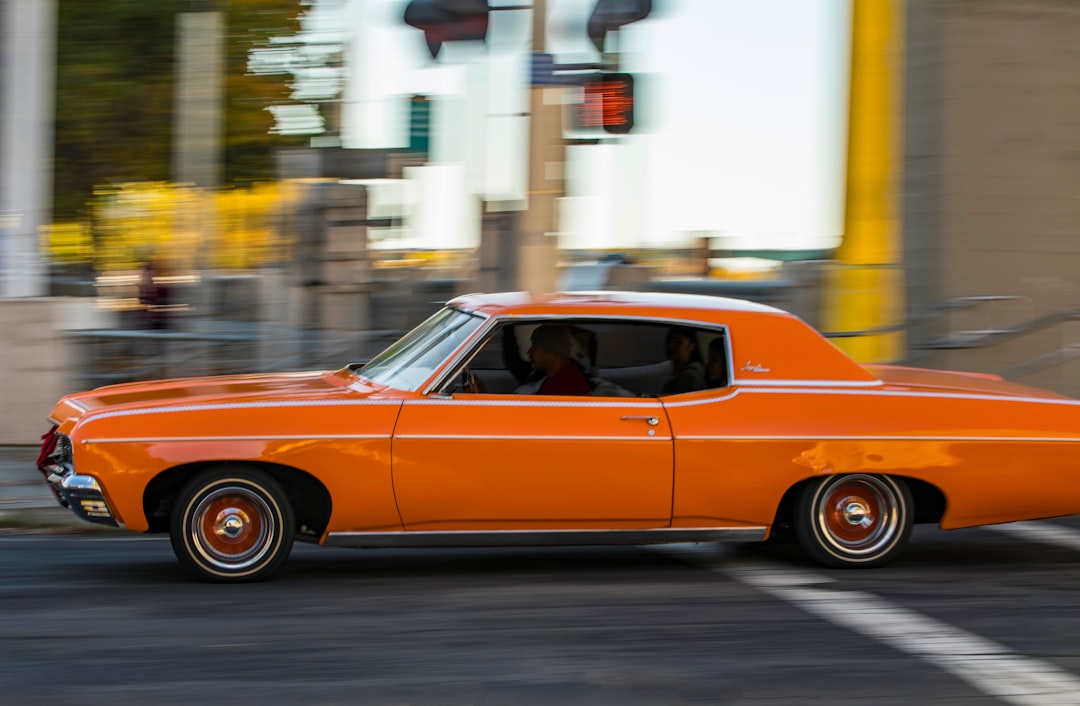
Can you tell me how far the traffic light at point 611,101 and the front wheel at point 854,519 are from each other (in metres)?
7.15

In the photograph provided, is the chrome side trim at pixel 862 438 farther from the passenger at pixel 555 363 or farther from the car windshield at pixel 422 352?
the car windshield at pixel 422 352

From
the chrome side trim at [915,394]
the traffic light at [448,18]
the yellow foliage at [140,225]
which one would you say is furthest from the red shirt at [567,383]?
the yellow foliage at [140,225]

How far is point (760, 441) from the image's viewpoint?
22.5 feet

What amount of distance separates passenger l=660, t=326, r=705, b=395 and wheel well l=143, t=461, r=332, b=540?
1843mm

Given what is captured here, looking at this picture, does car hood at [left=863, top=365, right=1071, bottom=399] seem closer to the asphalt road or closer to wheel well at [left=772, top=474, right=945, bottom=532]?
wheel well at [left=772, top=474, right=945, bottom=532]

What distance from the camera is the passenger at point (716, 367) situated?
7066 millimetres

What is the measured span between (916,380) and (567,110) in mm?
7555

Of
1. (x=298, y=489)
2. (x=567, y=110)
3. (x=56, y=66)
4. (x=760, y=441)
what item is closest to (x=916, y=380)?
(x=760, y=441)

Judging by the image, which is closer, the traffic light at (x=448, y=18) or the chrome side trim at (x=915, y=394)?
the chrome side trim at (x=915, y=394)

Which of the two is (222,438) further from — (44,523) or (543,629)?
(44,523)

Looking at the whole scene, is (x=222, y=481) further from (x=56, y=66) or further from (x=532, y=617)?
(x=56, y=66)

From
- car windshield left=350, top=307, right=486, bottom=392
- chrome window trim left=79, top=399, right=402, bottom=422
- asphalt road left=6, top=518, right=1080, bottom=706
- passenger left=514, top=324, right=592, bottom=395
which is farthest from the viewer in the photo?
passenger left=514, top=324, right=592, bottom=395

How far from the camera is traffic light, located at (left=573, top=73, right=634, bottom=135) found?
1352 cm

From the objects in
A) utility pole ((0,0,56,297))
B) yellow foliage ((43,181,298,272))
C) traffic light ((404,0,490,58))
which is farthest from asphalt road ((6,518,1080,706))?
yellow foliage ((43,181,298,272))
